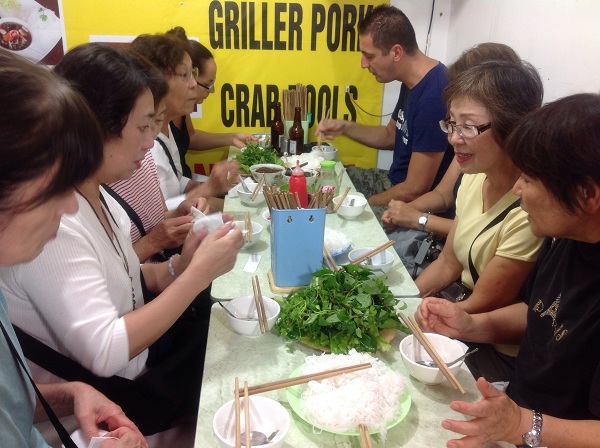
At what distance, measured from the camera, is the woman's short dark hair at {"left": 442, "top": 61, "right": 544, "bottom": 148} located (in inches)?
62.6

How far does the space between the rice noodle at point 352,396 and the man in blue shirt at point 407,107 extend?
184 cm

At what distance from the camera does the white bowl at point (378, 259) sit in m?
1.59

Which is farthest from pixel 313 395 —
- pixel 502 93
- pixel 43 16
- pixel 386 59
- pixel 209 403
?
pixel 43 16

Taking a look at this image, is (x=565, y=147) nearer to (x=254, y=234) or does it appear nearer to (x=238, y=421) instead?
(x=238, y=421)

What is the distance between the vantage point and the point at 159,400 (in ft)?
4.41

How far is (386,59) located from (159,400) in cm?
245

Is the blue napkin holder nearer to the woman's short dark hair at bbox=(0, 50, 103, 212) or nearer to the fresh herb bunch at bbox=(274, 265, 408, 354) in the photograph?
the fresh herb bunch at bbox=(274, 265, 408, 354)

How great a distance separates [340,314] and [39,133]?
791 millimetres

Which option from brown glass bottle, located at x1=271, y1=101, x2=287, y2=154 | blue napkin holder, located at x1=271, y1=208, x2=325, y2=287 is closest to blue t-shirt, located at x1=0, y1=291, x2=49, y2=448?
blue napkin holder, located at x1=271, y1=208, x2=325, y2=287

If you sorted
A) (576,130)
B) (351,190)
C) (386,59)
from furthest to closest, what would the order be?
1. (386,59)
2. (351,190)
3. (576,130)

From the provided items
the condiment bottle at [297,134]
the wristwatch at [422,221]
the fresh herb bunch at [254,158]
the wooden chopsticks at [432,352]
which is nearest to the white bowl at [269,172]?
the fresh herb bunch at [254,158]

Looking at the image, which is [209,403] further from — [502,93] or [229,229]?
[502,93]

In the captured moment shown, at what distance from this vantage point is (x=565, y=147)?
1.01 metres

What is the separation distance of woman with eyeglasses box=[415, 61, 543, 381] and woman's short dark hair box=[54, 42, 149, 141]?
1096 mm
